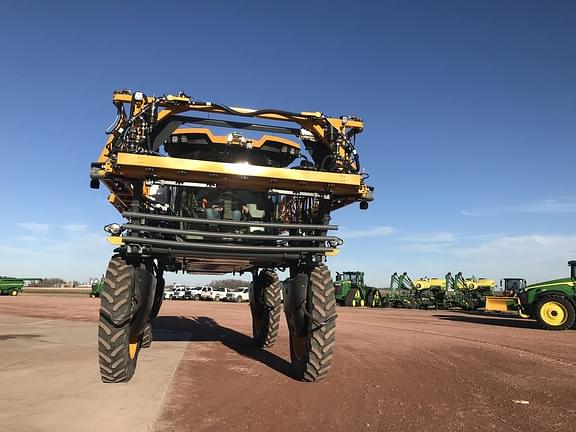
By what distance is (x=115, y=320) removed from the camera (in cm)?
559

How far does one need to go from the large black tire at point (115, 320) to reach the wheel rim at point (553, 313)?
16105mm

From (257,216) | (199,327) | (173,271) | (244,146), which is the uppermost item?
(244,146)

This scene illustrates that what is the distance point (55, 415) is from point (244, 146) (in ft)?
13.1

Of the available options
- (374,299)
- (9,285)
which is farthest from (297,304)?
(9,285)

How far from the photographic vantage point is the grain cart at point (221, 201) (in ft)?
18.7

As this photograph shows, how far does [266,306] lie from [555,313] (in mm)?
12365

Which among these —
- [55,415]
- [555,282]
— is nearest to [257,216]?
[55,415]

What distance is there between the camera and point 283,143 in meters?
6.96

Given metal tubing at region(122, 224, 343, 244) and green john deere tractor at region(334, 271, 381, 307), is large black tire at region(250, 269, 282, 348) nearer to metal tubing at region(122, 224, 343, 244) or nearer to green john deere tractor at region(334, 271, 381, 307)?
metal tubing at region(122, 224, 343, 244)

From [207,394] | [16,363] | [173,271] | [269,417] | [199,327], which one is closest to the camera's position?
[269,417]

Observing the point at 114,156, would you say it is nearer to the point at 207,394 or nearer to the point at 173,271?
the point at 207,394

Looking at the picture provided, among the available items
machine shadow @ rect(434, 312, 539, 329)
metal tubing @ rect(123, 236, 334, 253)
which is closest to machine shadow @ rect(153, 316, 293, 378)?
metal tubing @ rect(123, 236, 334, 253)

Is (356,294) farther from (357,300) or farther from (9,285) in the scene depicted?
(9,285)

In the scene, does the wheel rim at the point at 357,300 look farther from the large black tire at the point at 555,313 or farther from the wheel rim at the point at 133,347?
the wheel rim at the point at 133,347
